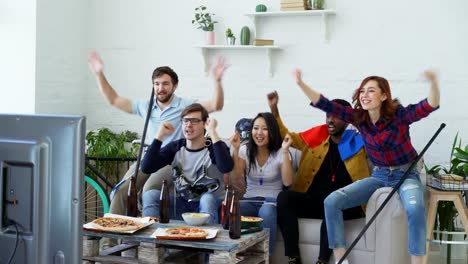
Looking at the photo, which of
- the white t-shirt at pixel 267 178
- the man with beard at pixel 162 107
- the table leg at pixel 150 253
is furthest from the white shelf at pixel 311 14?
the table leg at pixel 150 253

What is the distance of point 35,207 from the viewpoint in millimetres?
1238

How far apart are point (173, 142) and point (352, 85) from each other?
5.23 feet

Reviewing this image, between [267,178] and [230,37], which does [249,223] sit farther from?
[230,37]

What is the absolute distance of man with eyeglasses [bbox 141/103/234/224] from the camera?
402cm

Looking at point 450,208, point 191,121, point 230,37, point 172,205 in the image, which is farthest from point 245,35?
point 450,208

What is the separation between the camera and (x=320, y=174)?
4184 millimetres

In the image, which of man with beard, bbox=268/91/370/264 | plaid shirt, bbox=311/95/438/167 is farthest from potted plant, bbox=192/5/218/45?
plaid shirt, bbox=311/95/438/167

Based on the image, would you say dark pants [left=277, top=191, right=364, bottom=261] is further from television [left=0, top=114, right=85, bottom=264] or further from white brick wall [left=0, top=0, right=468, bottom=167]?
television [left=0, top=114, right=85, bottom=264]

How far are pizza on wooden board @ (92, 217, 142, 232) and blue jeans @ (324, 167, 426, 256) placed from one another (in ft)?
3.66

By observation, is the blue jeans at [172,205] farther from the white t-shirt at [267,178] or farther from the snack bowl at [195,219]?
the snack bowl at [195,219]

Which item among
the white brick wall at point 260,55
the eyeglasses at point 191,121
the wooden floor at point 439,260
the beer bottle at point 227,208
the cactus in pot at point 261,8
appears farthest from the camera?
the cactus in pot at point 261,8

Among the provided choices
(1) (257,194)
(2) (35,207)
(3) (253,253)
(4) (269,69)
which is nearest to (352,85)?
(4) (269,69)

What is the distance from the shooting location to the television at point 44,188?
1227 millimetres

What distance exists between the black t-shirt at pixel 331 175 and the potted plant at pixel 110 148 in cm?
182
